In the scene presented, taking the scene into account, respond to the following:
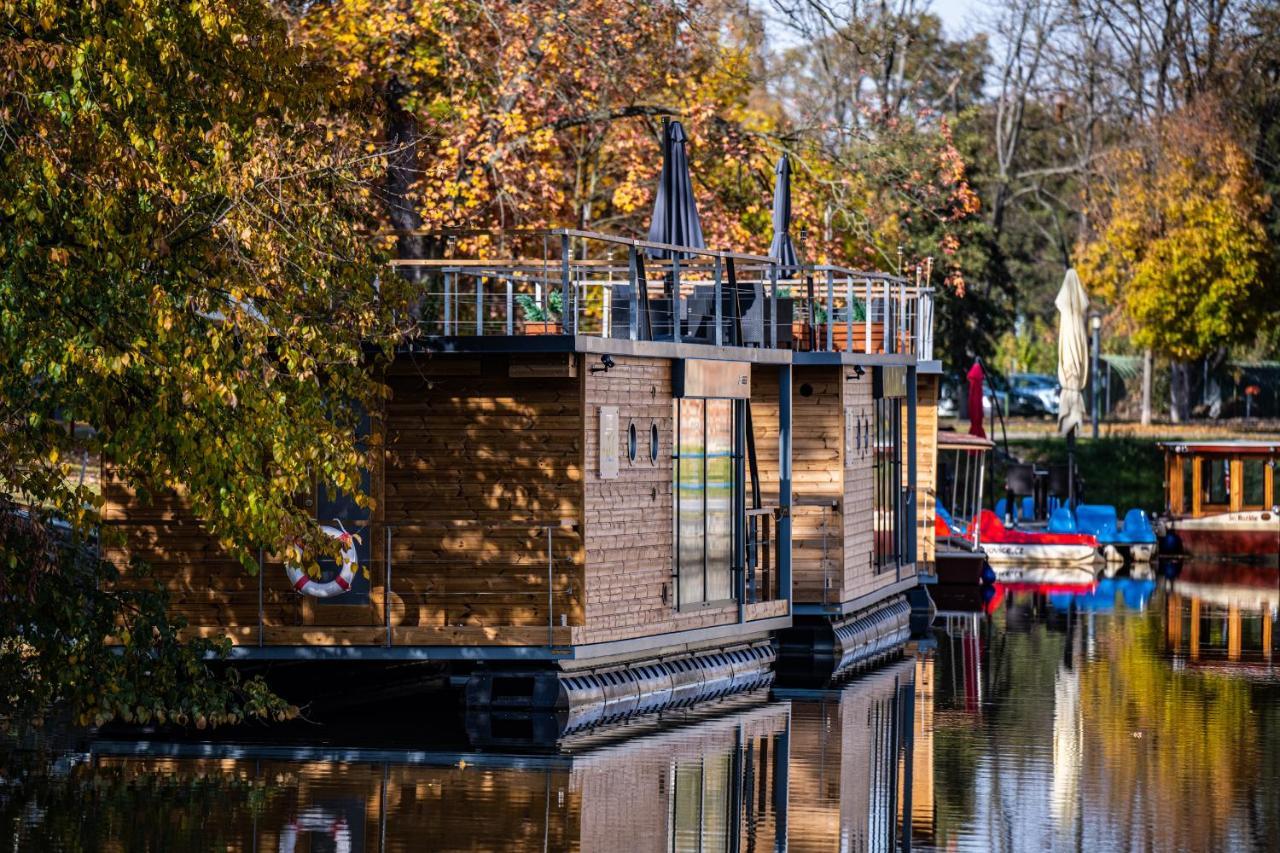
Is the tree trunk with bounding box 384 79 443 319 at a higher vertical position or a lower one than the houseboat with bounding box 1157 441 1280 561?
higher

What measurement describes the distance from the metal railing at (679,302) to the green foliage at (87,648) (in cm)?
370

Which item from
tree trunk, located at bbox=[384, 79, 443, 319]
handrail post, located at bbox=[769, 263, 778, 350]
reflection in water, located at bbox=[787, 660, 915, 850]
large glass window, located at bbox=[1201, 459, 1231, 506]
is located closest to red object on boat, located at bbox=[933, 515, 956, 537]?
large glass window, located at bbox=[1201, 459, 1231, 506]

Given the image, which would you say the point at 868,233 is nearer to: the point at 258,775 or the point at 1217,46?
the point at 258,775

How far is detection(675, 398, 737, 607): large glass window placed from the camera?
21.9 m

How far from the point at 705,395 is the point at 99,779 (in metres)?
7.59

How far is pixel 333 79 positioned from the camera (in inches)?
889

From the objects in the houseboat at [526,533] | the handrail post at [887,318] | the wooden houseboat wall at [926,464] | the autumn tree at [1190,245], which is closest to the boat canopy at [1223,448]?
the autumn tree at [1190,245]

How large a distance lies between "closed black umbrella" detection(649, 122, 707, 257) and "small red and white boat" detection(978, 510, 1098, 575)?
17385 millimetres

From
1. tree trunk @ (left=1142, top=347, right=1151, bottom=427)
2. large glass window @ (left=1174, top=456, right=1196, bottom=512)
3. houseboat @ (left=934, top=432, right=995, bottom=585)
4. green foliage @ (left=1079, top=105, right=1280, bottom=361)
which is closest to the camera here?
houseboat @ (left=934, top=432, right=995, bottom=585)

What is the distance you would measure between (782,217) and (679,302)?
21.3ft

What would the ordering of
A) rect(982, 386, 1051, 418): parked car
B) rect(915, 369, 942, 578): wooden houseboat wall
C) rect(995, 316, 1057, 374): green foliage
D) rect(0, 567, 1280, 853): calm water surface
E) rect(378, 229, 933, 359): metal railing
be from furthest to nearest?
rect(995, 316, 1057, 374): green foliage, rect(982, 386, 1051, 418): parked car, rect(915, 369, 942, 578): wooden houseboat wall, rect(378, 229, 933, 359): metal railing, rect(0, 567, 1280, 853): calm water surface

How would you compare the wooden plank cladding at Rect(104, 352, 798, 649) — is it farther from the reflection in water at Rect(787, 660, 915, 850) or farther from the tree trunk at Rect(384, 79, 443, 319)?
Result: the tree trunk at Rect(384, 79, 443, 319)

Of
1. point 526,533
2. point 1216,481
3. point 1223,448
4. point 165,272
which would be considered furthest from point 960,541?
point 165,272

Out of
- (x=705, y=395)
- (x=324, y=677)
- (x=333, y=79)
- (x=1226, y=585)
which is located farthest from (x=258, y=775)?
(x=1226, y=585)
